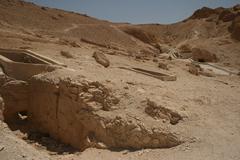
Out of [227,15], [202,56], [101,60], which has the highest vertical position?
[227,15]

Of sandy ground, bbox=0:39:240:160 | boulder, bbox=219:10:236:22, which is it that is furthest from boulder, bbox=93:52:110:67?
boulder, bbox=219:10:236:22

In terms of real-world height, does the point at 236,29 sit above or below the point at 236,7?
below

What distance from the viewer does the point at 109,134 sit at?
8.65 metres

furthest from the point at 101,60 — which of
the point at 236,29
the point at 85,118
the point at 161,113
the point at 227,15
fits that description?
the point at 227,15

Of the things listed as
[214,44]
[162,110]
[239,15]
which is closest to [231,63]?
[214,44]

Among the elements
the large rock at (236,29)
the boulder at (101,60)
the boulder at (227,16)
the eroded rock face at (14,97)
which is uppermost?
the boulder at (227,16)

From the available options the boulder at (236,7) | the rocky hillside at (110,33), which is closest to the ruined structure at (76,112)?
the rocky hillside at (110,33)

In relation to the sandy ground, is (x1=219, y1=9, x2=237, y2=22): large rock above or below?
above

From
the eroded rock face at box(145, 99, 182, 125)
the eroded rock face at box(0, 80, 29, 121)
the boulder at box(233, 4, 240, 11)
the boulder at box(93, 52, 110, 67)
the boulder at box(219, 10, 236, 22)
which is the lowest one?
the eroded rock face at box(0, 80, 29, 121)

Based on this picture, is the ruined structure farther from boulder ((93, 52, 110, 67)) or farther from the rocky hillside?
the rocky hillside

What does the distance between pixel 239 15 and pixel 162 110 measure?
107 ft

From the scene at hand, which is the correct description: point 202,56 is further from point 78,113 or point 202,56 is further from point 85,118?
point 85,118

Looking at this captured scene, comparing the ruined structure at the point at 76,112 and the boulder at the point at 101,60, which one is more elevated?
A: the boulder at the point at 101,60

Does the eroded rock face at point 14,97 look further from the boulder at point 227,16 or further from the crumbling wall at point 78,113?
the boulder at point 227,16
